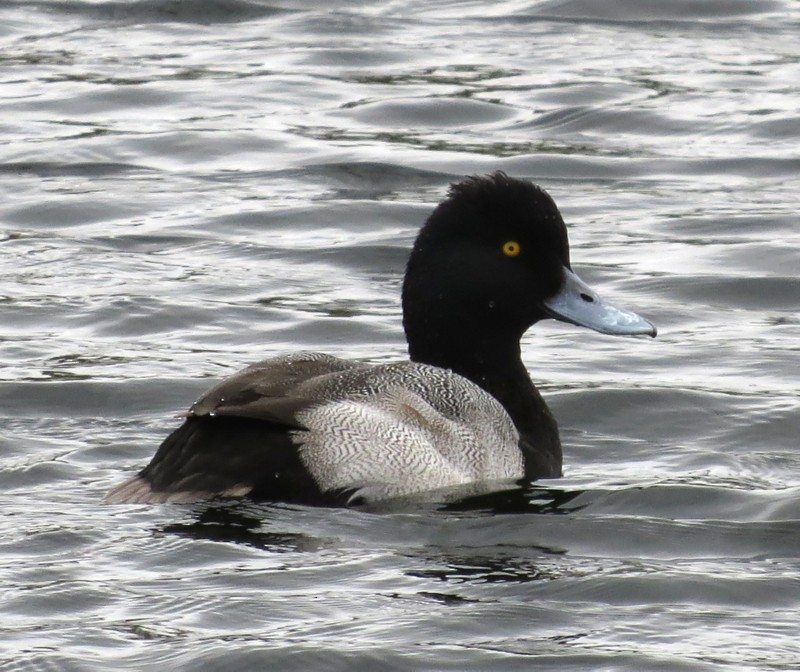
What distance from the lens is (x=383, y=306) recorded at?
35.3ft

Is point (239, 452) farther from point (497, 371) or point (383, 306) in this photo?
point (383, 306)

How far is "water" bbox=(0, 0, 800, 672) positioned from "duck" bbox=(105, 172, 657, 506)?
13cm

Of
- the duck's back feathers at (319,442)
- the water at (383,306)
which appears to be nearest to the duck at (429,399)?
the duck's back feathers at (319,442)

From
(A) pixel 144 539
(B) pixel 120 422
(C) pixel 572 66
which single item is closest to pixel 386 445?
(A) pixel 144 539

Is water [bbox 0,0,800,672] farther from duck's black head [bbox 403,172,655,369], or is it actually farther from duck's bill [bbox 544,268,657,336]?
duck's black head [bbox 403,172,655,369]

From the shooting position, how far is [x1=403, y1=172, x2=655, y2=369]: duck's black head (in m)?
7.65

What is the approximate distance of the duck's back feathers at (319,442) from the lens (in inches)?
268

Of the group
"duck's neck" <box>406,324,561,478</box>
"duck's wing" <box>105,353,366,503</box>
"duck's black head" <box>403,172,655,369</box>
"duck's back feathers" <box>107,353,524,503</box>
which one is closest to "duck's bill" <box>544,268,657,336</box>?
"duck's black head" <box>403,172,655,369</box>

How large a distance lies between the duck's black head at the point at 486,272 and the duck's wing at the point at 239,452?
0.90 m

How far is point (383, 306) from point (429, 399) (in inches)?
138

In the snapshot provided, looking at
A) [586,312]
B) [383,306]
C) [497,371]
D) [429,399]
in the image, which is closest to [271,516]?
[429,399]

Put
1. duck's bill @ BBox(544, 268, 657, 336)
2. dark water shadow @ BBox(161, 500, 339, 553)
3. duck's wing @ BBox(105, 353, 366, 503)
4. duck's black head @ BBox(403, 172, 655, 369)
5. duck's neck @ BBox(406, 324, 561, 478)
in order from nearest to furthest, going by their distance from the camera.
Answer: dark water shadow @ BBox(161, 500, 339, 553) → duck's wing @ BBox(105, 353, 366, 503) → duck's black head @ BBox(403, 172, 655, 369) → duck's neck @ BBox(406, 324, 561, 478) → duck's bill @ BBox(544, 268, 657, 336)

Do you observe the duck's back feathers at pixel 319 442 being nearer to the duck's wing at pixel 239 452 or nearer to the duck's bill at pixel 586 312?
the duck's wing at pixel 239 452

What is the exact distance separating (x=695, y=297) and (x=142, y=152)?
4.85 metres
